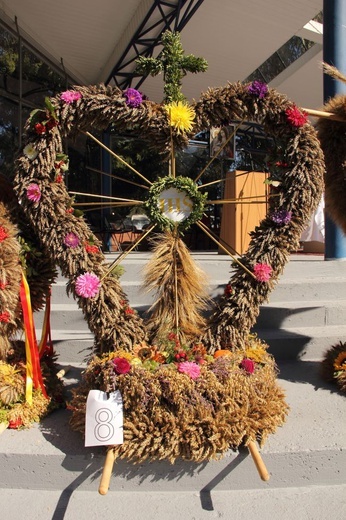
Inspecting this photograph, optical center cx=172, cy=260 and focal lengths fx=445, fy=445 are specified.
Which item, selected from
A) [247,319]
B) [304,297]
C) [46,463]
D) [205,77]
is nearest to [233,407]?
[247,319]

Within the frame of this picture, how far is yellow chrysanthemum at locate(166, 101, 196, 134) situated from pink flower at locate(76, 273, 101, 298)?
0.84 m

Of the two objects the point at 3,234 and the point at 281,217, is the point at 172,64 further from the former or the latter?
the point at 3,234

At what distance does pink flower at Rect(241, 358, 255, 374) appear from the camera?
2.02 meters

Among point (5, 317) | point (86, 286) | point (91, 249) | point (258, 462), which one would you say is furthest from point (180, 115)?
point (258, 462)

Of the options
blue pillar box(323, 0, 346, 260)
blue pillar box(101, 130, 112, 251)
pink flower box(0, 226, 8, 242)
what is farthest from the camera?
blue pillar box(101, 130, 112, 251)

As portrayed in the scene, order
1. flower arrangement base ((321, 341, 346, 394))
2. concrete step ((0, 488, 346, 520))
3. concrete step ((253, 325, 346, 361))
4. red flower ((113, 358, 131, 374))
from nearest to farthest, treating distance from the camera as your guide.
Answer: concrete step ((0, 488, 346, 520)), red flower ((113, 358, 131, 374)), flower arrangement base ((321, 341, 346, 394)), concrete step ((253, 325, 346, 361))

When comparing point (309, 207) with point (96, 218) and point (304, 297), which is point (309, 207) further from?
point (96, 218)

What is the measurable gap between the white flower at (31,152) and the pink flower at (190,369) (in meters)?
1.20

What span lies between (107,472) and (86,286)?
814 mm

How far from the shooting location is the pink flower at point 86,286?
2.09 meters

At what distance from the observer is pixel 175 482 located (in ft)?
6.16

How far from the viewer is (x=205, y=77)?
418 inches

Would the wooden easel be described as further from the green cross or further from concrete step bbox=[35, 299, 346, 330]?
the green cross

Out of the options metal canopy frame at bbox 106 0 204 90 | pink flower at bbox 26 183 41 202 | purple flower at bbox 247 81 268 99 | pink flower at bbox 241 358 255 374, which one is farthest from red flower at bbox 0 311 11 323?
metal canopy frame at bbox 106 0 204 90
